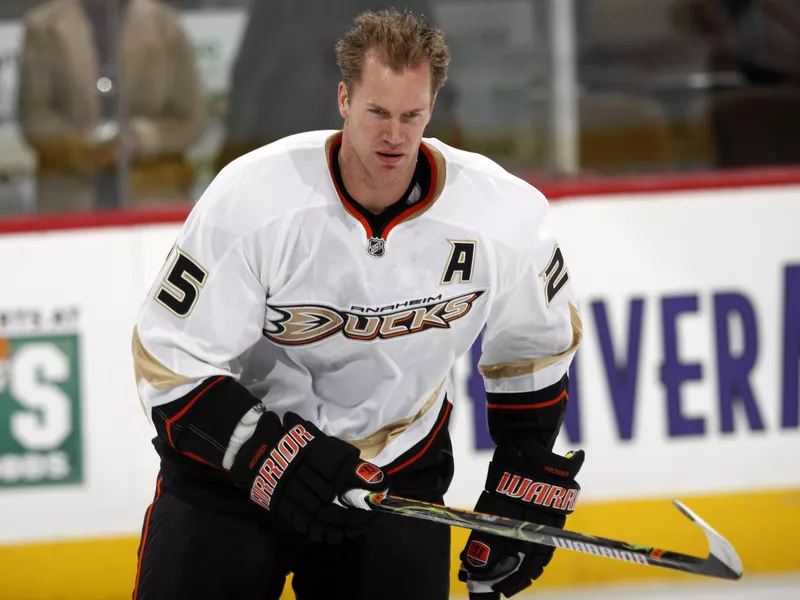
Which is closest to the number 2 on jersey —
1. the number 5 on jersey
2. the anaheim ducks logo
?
the anaheim ducks logo

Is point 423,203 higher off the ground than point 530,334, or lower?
higher

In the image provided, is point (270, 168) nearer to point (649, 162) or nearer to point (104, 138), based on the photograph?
point (104, 138)

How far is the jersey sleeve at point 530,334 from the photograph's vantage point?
1.81 m

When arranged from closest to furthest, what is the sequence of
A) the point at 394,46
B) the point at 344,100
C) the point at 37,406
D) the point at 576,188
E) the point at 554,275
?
the point at 394,46
the point at 344,100
the point at 554,275
the point at 37,406
the point at 576,188

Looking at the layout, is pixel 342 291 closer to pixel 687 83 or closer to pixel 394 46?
pixel 394 46

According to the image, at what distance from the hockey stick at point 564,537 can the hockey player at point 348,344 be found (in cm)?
4

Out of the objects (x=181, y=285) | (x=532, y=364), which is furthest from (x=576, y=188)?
(x=181, y=285)

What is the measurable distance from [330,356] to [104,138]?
5.08 ft

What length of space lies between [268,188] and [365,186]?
134 mm

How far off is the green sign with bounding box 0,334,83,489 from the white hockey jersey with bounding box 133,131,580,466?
1.32 metres

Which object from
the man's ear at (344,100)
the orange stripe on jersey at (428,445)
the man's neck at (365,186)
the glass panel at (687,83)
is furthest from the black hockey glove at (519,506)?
the glass panel at (687,83)

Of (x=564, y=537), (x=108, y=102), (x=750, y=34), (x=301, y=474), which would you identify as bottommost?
(x=564, y=537)

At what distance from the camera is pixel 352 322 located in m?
1.77

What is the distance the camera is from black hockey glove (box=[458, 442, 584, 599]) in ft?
6.26
